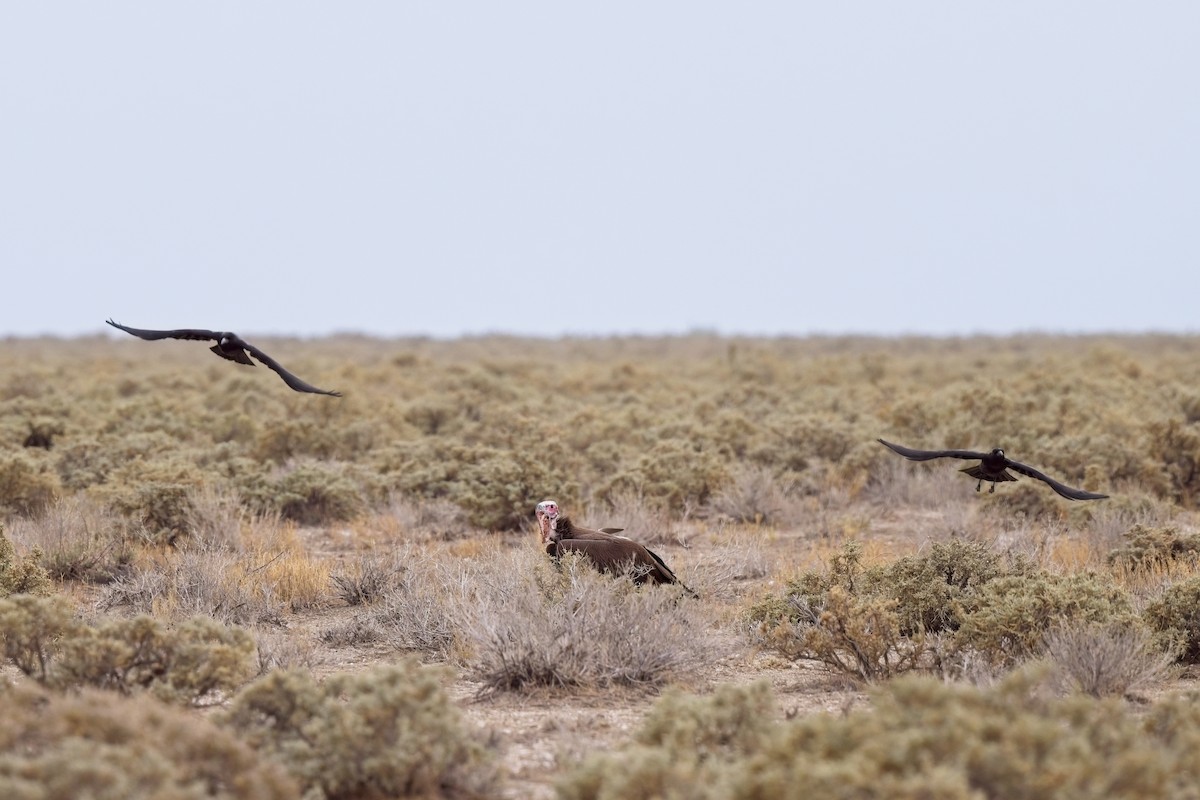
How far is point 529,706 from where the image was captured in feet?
18.7

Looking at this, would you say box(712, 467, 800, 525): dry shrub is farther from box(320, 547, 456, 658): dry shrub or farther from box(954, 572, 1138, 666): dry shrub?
box(954, 572, 1138, 666): dry shrub

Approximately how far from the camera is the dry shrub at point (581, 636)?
5.95 m

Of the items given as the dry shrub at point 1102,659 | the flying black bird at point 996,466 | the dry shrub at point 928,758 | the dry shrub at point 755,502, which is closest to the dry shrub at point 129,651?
the dry shrub at point 928,758

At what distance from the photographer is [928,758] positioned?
331 cm

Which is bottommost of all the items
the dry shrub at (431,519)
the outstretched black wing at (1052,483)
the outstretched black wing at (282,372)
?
the dry shrub at (431,519)

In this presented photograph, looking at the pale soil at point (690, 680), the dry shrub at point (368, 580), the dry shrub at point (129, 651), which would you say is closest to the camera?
the dry shrub at point (129, 651)

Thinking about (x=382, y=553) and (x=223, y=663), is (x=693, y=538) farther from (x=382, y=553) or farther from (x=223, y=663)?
(x=223, y=663)

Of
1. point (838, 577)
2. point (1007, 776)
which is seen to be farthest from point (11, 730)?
point (838, 577)

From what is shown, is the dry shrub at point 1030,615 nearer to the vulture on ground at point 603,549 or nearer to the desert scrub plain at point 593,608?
the desert scrub plain at point 593,608

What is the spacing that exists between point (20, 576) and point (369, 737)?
13.6 feet

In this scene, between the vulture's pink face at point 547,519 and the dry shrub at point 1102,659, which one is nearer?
the dry shrub at point 1102,659

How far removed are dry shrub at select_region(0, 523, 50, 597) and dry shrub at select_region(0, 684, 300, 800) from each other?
11.7 ft

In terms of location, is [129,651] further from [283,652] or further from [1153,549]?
[1153,549]

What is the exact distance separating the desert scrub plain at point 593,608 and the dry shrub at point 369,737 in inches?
0.5
